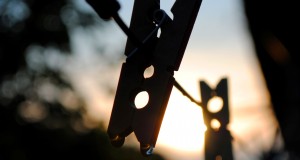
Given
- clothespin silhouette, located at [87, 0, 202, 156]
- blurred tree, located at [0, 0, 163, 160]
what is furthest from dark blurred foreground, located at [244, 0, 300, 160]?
blurred tree, located at [0, 0, 163, 160]

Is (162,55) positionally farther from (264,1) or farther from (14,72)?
(14,72)

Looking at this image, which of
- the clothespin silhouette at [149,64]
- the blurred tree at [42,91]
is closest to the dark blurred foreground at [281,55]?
the clothespin silhouette at [149,64]

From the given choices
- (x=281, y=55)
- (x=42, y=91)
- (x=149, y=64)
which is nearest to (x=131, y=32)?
(x=149, y=64)

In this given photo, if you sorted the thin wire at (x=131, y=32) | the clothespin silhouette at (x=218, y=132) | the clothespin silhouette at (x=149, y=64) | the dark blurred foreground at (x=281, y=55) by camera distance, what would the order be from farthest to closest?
the clothespin silhouette at (x=218, y=132), the dark blurred foreground at (x=281, y=55), the clothespin silhouette at (x=149, y=64), the thin wire at (x=131, y=32)

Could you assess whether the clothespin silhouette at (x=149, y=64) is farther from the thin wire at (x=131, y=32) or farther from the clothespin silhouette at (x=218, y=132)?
the clothespin silhouette at (x=218, y=132)

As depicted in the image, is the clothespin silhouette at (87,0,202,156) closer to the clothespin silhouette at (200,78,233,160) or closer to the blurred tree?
the clothespin silhouette at (200,78,233,160)

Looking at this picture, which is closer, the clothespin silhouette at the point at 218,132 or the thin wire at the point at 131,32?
the thin wire at the point at 131,32

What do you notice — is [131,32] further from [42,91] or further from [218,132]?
[42,91]
